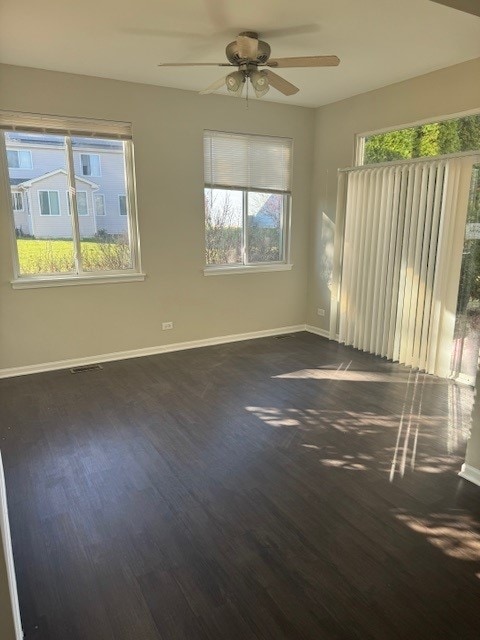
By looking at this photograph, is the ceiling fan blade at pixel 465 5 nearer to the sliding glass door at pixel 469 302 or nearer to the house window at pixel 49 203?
the sliding glass door at pixel 469 302

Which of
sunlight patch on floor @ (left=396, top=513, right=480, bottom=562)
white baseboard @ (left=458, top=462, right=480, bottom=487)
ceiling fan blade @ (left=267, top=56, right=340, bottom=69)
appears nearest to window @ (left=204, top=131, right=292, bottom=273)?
ceiling fan blade @ (left=267, top=56, right=340, bottom=69)

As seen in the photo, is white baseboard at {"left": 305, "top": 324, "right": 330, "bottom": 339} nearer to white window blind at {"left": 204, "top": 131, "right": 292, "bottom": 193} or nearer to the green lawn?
white window blind at {"left": 204, "top": 131, "right": 292, "bottom": 193}

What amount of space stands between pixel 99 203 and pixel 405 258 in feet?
10.5

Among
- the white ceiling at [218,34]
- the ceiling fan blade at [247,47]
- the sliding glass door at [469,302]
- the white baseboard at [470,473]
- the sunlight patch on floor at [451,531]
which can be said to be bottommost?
the sunlight patch on floor at [451,531]

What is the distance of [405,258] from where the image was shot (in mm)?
4355

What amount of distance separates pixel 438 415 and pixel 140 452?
7.60ft

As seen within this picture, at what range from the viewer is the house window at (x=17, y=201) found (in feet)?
13.1

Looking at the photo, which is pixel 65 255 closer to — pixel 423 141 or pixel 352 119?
pixel 352 119

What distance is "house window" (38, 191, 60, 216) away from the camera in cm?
412

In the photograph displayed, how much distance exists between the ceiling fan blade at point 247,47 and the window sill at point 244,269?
2522 mm

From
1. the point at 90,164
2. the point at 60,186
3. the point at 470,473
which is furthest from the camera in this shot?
the point at 90,164

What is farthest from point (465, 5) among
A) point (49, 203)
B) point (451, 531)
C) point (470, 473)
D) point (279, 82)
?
point (49, 203)

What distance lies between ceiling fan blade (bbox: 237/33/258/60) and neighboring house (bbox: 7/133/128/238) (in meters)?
1.99

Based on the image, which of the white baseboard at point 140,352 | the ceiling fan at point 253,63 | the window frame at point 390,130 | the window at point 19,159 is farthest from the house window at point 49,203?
the window frame at point 390,130
